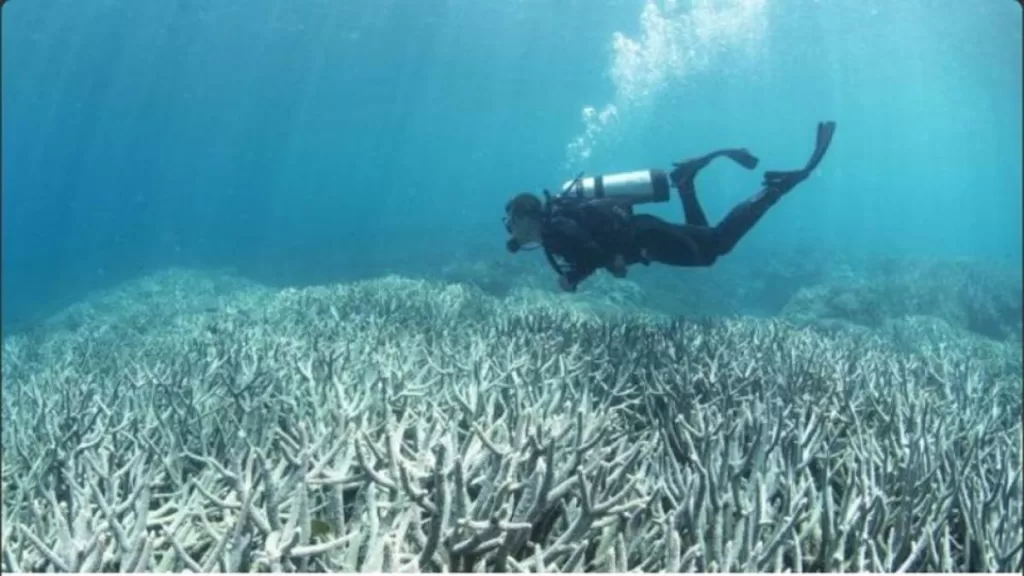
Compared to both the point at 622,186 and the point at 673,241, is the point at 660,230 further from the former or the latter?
the point at 622,186

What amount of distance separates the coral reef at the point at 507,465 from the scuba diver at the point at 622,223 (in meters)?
1.15

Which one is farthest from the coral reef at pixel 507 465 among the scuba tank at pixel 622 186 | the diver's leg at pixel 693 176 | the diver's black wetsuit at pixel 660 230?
the diver's leg at pixel 693 176

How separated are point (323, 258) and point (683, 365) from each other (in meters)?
33.3

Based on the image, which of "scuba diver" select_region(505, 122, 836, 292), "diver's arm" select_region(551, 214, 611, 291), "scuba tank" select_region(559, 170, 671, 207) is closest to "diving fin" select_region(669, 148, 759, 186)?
"scuba diver" select_region(505, 122, 836, 292)

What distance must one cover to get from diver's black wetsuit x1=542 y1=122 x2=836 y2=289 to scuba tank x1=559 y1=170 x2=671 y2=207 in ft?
0.82

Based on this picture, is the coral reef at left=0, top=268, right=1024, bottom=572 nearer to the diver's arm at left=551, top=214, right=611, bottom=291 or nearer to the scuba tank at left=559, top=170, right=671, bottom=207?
the diver's arm at left=551, top=214, right=611, bottom=291

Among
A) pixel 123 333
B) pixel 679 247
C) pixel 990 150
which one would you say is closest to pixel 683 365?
pixel 679 247

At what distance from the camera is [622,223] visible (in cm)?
755

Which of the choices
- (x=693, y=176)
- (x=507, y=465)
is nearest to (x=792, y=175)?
(x=693, y=176)

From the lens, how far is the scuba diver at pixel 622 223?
7.25m

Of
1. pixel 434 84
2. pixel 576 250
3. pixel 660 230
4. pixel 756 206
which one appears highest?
pixel 434 84

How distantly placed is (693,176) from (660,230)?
3.71 feet

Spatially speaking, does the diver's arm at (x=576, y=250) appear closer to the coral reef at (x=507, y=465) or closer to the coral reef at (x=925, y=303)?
the coral reef at (x=507, y=465)

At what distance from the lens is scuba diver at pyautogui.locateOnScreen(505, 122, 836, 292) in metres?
7.25
